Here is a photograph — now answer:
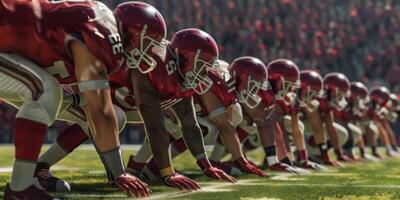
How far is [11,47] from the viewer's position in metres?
3.41

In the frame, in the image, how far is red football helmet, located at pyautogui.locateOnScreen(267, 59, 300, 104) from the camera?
7066 mm

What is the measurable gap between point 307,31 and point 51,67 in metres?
16.7

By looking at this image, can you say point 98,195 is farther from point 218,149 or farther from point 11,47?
point 218,149

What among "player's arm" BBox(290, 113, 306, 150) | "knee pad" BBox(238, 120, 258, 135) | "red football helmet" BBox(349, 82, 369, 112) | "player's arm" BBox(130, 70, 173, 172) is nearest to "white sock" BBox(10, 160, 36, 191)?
"player's arm" BBox(130, 70, 173, 172)

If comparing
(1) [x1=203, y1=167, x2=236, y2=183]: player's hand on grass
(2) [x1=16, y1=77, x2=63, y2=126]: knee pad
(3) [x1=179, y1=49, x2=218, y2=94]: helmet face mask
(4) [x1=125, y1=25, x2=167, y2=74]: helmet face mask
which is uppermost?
(4) [x1=125, y1=25, x2=167, y2=74]: helmet face mask

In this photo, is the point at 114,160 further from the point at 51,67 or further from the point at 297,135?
the point at 297,135

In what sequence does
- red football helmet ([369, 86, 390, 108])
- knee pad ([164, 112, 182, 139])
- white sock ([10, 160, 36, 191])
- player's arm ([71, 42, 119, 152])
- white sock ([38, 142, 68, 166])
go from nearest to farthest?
1. white sock ([10, 160, 36, 191])
2. player's arm ([71, 42, 119, 152])
3. white sock ([38, 142, 68, 166])
4. knee pad ([164, 112, 182, 139])
5. red football helmet ([369, 86, 390, 108])

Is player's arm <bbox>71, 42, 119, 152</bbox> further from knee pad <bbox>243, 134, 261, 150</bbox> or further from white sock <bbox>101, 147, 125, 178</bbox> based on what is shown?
knee pad <bbox>243, 134, 261, 150</bbox>

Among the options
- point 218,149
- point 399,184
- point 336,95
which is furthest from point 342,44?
point 399,184

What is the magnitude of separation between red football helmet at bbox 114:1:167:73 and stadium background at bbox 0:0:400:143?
13497 mm

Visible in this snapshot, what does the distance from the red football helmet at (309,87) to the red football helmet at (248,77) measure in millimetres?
1839

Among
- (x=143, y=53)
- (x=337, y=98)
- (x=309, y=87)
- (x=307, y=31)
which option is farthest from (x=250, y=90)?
(x=307, y=31)

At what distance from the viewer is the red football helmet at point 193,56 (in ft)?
15.0

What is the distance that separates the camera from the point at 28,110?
3250mm
